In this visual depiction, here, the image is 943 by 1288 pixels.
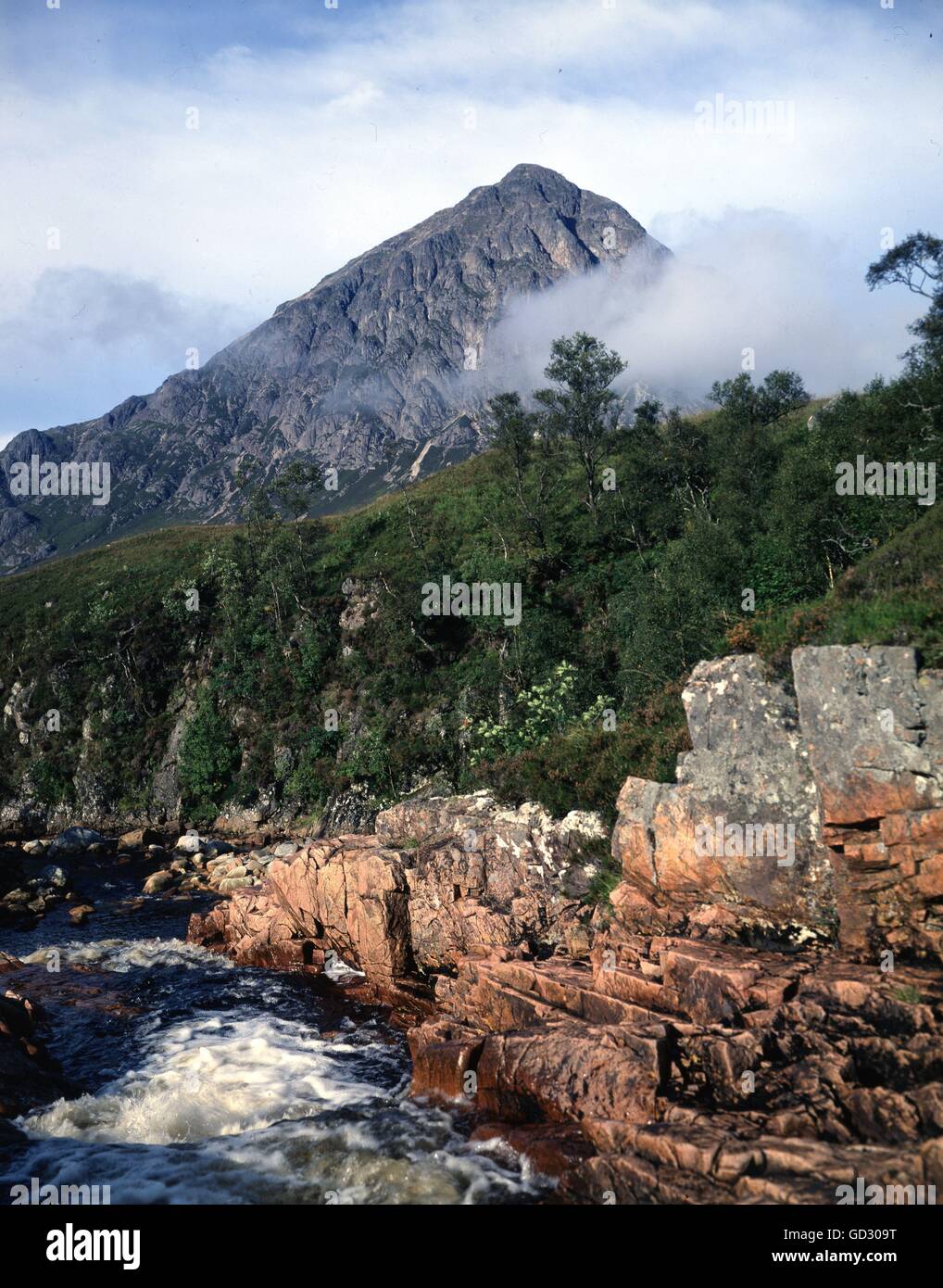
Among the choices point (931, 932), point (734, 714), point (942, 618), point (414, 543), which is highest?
point (414, 543)

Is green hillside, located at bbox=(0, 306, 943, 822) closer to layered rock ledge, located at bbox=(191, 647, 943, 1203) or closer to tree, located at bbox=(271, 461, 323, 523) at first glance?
tree, located at bbox=(271, 461, 323, 523)

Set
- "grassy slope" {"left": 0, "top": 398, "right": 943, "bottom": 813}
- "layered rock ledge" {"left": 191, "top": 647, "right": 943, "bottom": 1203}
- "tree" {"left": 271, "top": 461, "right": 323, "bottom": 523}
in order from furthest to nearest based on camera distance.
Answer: "tree" {"left": 271, "top": 461, "right": 323, "bottom": 523} → "grassy slope" {"left": 0, "top": 398, "right": 943, "bottom": 813} → "layered rock ledge" {"left": 191, "top": 647, "right": 943, "bottom": 1203}

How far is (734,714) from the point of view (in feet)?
54.8

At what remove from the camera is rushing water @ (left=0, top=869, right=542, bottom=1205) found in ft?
40.4

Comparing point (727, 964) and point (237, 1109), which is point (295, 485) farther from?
point (727, 964)

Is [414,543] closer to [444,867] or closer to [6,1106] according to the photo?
[444,867]

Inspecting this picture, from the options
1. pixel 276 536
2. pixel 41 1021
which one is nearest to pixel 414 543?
pixel 276 536

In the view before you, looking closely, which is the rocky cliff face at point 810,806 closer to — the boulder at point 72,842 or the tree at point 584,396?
the boulder at point 72,842

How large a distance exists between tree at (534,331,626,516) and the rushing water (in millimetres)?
→ 41962

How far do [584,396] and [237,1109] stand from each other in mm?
49599

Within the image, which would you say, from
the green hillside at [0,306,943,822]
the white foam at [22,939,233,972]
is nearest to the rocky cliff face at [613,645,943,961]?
the green hillside at [0,306,943,822]

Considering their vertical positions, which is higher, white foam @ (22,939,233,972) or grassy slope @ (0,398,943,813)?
grassy slope @ (0,398,943,813)

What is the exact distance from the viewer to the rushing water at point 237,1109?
40.4 feet
